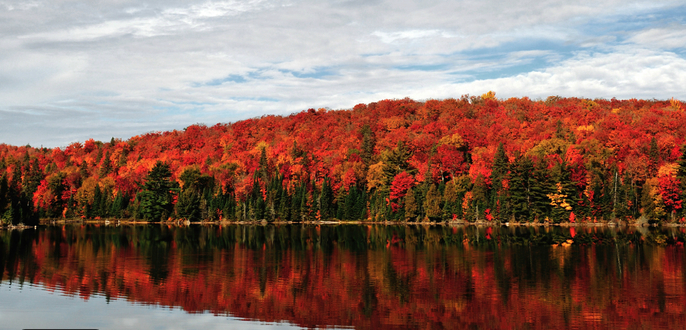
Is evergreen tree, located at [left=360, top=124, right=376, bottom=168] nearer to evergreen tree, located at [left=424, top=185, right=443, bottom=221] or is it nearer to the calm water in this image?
evergreen tree, located at [left=424, top=185, right=443, bottom=221]

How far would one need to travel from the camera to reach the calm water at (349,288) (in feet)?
76.8

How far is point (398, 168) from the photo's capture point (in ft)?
412

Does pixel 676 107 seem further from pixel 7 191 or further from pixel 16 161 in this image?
pixel 16 161

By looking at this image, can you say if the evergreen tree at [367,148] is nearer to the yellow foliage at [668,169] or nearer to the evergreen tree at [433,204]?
the evergreen tree at [433,204]

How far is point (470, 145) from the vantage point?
13438 centimetres

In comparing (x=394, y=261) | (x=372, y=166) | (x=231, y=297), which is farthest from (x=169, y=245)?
(x=372, y=166)

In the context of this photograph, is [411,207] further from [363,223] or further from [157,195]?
[157,195]

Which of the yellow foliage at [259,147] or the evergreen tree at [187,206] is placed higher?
the yellow foliage at [259,147]

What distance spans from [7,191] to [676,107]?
146327mm

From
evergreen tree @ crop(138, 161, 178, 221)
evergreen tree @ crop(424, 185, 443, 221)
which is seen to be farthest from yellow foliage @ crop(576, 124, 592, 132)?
evergreen tree @ crop(138, 161, 178, 221)

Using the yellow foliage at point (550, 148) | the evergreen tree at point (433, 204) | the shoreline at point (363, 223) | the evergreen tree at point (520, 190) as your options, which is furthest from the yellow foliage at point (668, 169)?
the evergreen tree at point (433, 204)

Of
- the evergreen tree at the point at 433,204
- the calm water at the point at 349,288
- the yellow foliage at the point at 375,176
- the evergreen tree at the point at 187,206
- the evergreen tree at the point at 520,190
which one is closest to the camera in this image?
the calm water at the point at 349,288

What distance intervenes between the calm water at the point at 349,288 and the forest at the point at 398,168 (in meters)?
51.7

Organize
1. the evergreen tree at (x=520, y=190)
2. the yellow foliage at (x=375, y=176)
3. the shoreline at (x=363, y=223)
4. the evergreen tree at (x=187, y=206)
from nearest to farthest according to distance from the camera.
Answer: the shoreline at (x=363, y=223)
the evergreen tree at (x=520, y=190)
the evergreen tree at (x=187, y=206)
the yellow foliage at (x=375, y=176)
